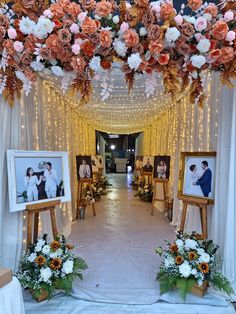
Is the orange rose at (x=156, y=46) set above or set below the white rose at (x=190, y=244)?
above

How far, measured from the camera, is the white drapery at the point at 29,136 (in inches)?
97.2

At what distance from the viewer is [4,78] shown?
2.08 m

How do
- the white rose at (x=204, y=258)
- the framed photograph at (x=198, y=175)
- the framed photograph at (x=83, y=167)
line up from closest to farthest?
→ the white rose at (x=204, y=258) → the framed photograph at (x=198, y=175) → the framed photograph at (x=83, y=167)

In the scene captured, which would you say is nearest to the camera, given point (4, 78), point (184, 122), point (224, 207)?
point (4, 78)

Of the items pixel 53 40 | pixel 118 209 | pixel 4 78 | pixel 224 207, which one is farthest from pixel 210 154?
pixel 118 209

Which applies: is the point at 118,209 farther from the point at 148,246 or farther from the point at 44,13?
the point at 44,13

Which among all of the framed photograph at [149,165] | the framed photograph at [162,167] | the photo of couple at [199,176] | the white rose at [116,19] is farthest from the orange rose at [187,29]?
the framed photograph at [149,165]

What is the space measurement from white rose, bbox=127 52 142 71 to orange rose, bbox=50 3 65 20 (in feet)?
2.05

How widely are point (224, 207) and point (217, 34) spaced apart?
164 centimetres

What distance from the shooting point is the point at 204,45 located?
186 cm

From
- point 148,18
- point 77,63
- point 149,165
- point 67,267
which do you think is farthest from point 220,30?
point 149,165

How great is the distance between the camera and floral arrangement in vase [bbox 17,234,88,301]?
7.07 ft

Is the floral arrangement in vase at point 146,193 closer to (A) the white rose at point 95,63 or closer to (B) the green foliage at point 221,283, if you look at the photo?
(B) the green foliage at point 221,283

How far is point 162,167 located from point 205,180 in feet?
8.00
